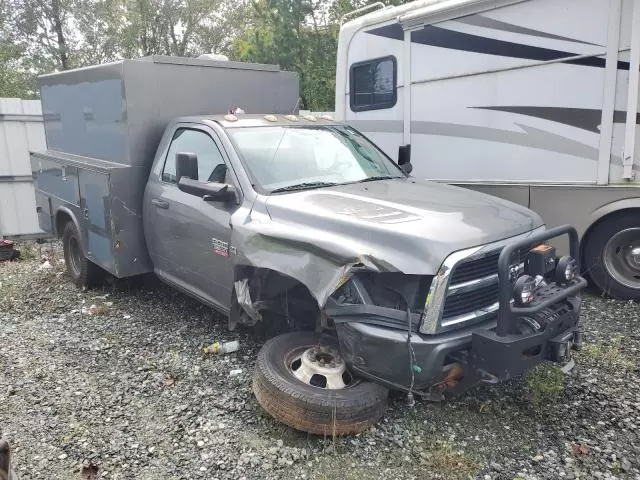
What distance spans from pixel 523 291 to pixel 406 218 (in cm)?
82

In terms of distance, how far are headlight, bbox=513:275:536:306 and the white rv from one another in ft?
9.76

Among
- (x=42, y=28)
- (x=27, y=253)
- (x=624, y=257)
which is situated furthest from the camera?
(x=42, y=28)

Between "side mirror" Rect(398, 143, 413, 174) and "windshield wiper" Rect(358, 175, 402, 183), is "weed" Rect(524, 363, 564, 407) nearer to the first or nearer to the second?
"windshield wiper" Rect(358, 175, 402, 183)

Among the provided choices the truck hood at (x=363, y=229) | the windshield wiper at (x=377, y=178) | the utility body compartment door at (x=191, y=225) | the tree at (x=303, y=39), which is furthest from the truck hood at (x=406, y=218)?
the tree at (x=303, y=39)

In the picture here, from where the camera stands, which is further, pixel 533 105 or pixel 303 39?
pixel 303 39

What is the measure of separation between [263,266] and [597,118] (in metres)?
3.86

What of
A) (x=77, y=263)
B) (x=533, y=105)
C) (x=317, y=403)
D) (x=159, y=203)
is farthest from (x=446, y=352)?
(x=77, y=263)

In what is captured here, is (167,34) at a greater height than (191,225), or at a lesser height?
greater

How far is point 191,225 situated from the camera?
182 inches

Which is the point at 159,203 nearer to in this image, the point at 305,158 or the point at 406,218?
the point at 305,158

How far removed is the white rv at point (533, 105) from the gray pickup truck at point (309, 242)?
1.72 metres

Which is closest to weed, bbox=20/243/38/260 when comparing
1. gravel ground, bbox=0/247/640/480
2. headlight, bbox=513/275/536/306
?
gravel ground, bbox=0/247/640/480

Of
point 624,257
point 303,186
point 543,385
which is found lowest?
point 543,385

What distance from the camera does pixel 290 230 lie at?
3723 mm
